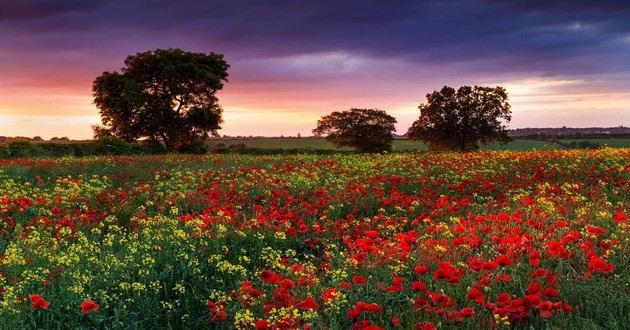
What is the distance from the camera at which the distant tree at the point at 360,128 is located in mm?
72625

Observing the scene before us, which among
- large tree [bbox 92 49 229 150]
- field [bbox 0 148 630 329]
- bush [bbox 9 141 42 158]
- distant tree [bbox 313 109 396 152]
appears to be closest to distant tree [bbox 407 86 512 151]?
distant tree [bbox 313 109 396 152]

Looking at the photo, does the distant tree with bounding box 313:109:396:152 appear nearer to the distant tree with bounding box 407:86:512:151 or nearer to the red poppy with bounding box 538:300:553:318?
the distant tree with bounding box 407:86:512:151

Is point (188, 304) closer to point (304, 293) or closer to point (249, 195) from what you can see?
point (304, 293)

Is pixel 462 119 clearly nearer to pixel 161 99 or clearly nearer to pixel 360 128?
pixel 360 128

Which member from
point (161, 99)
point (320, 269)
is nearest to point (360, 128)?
point (161, 99)

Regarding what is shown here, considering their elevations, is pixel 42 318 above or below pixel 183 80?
below

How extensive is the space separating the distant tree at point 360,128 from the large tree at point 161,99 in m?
22.4

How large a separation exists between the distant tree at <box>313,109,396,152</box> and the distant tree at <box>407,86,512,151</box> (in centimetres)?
1027

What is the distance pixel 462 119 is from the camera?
202 feet

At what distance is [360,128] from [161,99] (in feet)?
92.3

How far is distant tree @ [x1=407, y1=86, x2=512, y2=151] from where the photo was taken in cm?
6109

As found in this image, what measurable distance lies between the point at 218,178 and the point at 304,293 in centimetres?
1089

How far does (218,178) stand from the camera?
1709 cm

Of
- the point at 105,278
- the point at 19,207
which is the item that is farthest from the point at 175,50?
the point at 105,278
